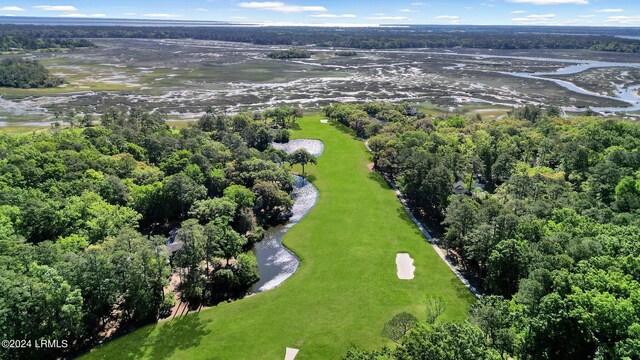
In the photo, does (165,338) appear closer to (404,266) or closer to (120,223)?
(120,223)

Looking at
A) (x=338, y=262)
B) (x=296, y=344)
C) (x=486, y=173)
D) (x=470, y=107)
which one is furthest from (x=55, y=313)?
(x=470, y=107)

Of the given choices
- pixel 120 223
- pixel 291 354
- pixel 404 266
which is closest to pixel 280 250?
pixel 404 266

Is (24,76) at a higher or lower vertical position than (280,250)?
higher

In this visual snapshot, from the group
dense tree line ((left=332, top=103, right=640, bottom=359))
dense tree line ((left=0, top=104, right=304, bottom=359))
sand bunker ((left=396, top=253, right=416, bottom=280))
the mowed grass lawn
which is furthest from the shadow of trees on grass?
sand bunker ((left=396, top=253, right=416, bottom=280))

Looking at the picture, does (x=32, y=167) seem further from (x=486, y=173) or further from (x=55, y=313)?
(x=486, y=173)

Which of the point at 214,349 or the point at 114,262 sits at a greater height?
the point at 114,262

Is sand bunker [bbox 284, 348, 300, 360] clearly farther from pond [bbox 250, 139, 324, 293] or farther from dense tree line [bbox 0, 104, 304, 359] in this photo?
dense tree line [bbox 0, 104, 304, 359]
